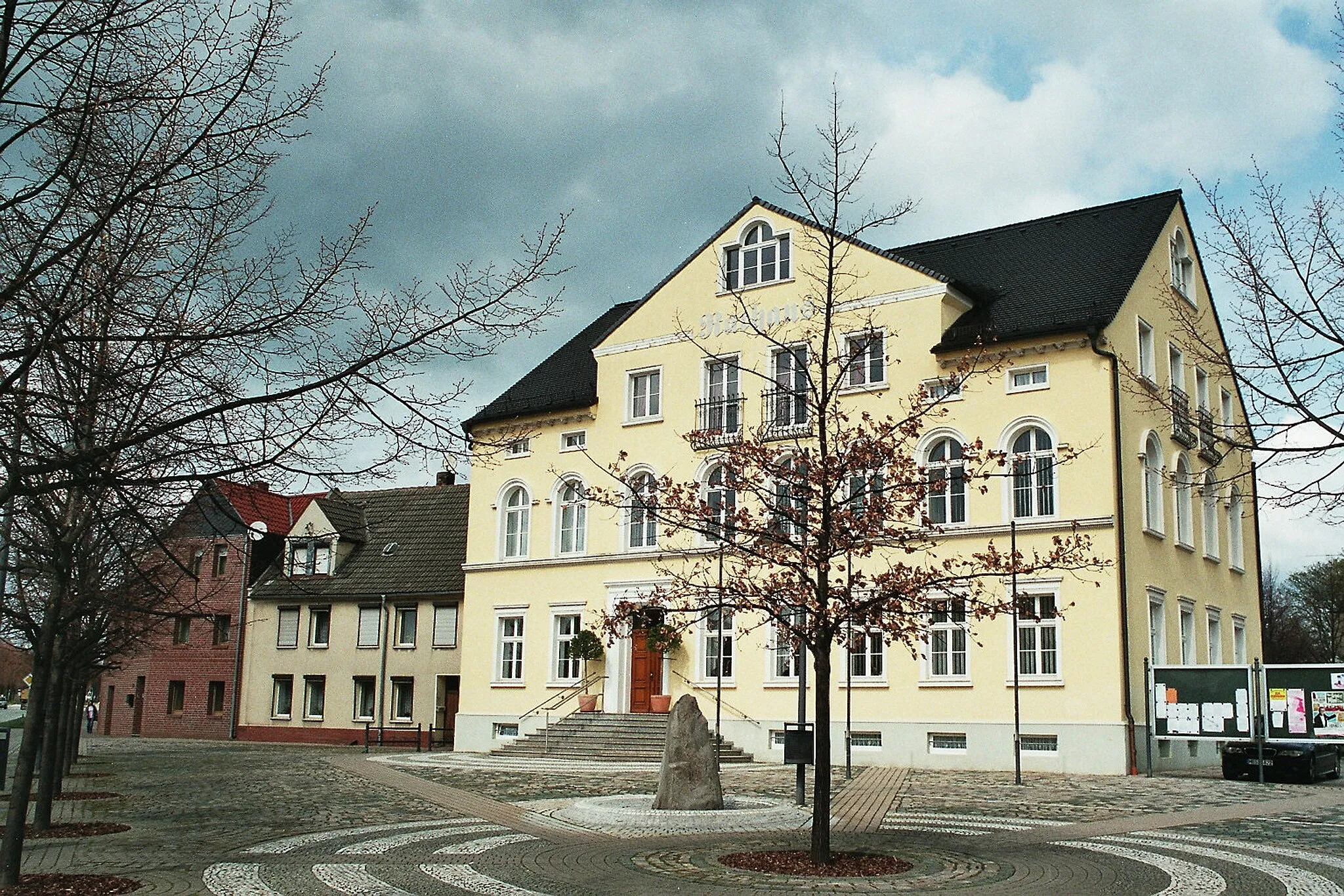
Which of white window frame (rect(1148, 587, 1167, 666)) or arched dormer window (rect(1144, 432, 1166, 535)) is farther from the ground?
arched dormer window (rect(1144, 432, 1166, 535))

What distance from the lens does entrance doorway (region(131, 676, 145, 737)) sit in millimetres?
50500

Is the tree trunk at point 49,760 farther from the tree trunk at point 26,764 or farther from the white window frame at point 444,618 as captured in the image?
the white window frame at point 444,618

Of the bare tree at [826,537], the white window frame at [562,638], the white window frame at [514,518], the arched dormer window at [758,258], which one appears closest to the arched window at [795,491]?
the bare tree at [826,537]

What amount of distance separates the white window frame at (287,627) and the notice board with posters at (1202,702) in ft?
103

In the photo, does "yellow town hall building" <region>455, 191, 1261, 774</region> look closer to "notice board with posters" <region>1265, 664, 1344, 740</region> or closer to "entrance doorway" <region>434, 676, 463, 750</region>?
"notice board with posters" <region>1265, 664, 1344, 740</region>

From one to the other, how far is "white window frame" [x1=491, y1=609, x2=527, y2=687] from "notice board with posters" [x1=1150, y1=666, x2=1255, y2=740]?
16.7m

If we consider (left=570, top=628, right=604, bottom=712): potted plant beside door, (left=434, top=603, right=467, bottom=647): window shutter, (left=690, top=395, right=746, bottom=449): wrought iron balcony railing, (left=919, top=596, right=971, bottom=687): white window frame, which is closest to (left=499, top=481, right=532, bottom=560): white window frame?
(left=570, top=628, right=604, bottom=712): potted plant beside door

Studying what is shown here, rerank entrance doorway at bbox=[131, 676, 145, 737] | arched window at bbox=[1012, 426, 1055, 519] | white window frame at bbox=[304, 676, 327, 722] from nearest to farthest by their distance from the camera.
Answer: arched window at bbox=[1012, 426, 1055, 519], white window frame at bbox=[304, 676, 327, 722], entrance doorway at bbox=[131, 676, 145, 737]

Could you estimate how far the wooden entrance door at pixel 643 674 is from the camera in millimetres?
32656

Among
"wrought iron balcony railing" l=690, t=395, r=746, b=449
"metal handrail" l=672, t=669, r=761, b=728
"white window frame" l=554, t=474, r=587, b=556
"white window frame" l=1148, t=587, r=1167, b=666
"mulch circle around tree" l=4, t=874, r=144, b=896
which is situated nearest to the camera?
"mulch circle around tree" l=4, t=874, r=144, b=896

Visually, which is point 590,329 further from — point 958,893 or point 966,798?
point 958,893

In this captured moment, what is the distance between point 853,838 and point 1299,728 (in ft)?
45.5

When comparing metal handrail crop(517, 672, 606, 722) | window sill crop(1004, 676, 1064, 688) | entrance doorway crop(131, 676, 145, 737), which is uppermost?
window sill crop(1004, 676, 1064, 688)

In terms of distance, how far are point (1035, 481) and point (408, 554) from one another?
2535 centimetres
